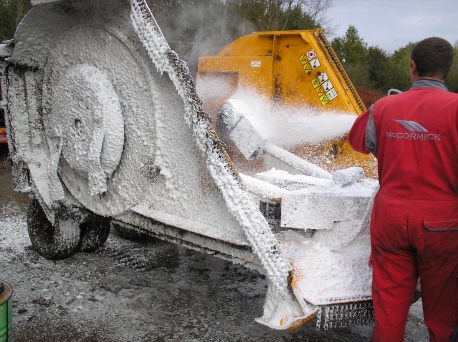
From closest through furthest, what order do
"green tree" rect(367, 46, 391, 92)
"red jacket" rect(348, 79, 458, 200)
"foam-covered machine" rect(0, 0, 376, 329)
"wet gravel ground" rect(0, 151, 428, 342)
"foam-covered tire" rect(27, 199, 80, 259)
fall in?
1. "red jacket" rect(348, 79, 458, 200)
2. "foam-covered machine" rect(0, 0, 376, 329)
3. "wet gravel ground" rect(0, 151, 428, 342)
4. "foam-covered tire" rect(27, 199, 80, 259)
5. "green tree" rect(367, 46, 391, 92)

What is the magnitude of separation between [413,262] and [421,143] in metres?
0.54

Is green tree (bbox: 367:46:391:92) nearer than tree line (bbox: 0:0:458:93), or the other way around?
tree line (bbox: 0:0:458:93)

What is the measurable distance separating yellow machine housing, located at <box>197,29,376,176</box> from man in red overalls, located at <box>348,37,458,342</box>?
1.76 metres

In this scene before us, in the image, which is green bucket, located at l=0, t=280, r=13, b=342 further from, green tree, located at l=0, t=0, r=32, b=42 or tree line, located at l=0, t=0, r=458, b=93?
green tree, located at l=0, t=0, r=32, b=42

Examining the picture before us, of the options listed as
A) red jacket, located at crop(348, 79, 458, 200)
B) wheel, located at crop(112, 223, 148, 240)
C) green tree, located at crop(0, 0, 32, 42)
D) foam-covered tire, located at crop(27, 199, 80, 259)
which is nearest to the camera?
red jacket, located at crop(348, 79, 458, 200)

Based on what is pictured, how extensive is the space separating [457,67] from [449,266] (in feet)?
87.0

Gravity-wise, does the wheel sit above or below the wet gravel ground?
above

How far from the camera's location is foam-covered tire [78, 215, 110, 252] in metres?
4.00

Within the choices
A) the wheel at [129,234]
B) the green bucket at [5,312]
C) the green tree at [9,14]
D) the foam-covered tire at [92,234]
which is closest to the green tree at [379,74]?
the green tree at [9,14]

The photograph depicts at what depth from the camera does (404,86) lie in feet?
73.4

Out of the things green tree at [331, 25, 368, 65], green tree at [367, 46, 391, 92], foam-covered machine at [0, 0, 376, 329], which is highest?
green tree at [331, 25, 368, 65]

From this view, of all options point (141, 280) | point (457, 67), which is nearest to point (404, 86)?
point (457, 67)

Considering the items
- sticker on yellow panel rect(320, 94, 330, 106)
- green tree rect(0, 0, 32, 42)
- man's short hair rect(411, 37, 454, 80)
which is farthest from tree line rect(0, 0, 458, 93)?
man's short hair rect(411, 37, 454, 80)

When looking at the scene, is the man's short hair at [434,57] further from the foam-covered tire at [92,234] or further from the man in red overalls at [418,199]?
the foam-covered tire at [92,234]
